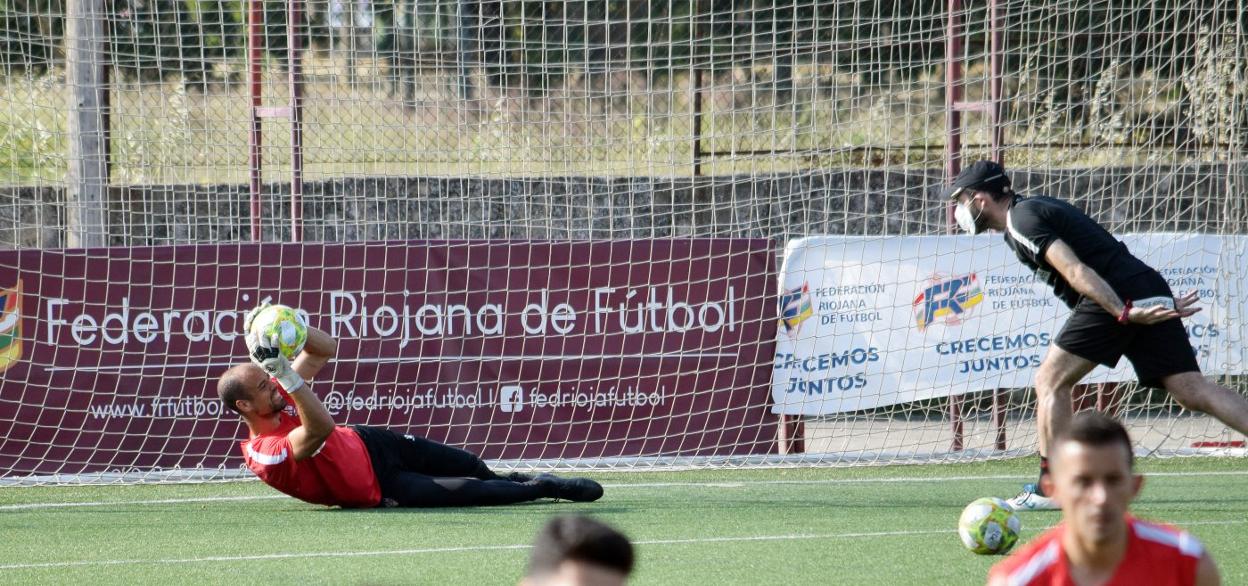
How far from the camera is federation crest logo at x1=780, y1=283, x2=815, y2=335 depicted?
1034 centimetres

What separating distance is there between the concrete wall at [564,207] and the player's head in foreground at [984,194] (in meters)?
5.67

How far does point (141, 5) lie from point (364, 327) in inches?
204

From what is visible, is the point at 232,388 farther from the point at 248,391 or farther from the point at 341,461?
the point at 341,461

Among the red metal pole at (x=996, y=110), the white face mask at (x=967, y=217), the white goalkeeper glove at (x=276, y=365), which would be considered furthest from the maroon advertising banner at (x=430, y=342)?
the white face mask at (x=967, y=217)

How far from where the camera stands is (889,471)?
382 inches

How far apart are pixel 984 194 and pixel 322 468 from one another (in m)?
3.77

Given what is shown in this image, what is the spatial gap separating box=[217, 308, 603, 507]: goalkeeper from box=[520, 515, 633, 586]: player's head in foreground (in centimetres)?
525

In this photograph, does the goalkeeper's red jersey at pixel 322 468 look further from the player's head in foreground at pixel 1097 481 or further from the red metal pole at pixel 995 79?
the red metal pole at pixel 995 79

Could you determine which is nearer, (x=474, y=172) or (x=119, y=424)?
(x=119, y=424)

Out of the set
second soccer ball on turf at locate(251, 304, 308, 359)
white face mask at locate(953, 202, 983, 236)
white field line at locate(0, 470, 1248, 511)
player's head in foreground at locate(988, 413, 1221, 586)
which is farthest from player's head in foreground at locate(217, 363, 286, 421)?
player's head in foreground at locate(988, 413, 1221, 586)

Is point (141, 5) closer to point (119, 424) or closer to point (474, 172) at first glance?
point (474, 172)

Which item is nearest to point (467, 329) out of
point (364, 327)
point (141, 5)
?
point (364, 327)

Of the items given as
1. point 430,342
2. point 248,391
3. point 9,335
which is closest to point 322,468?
point 248,391

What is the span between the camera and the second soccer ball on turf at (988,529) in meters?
5.54
